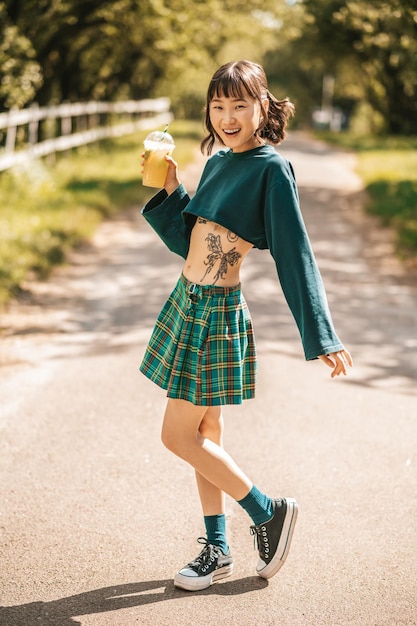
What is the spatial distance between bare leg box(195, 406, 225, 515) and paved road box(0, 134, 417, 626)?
260mm

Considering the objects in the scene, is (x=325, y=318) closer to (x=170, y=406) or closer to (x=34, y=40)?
(x=170, y=406)

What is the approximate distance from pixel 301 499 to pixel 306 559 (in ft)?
1.96

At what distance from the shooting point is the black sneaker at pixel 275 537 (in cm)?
323

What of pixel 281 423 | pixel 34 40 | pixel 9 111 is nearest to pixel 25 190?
pixel 9 111

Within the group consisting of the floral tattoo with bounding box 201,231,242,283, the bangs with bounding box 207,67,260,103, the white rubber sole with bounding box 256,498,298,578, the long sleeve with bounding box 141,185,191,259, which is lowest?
the white rubber sole with bounding box 256,498,298,578

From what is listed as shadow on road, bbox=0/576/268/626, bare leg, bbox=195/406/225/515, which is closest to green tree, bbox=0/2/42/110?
bare leg, bbox=195/406/225/515

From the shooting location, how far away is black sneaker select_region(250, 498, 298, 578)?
3.23 meters

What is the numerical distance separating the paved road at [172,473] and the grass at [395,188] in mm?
3056

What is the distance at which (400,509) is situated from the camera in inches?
154

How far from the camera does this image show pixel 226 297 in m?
3.11

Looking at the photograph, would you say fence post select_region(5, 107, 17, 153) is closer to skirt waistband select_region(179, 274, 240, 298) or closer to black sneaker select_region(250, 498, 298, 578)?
skirt waistband select_region(179, 274, 240, 298)

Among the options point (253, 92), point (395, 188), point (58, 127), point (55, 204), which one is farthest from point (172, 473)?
point (58, 127)

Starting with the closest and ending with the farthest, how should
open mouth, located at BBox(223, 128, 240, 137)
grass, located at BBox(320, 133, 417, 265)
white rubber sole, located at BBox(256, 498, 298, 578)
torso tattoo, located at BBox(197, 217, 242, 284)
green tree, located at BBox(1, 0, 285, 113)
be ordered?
open mouth, located at BBox(223, 128, 240, 137) < torso tattoo, located at BBox(197, 217, 242, 284) < white rubber sole, located at BBox(256, 498, 298, 578) < grass, located at BBox(320, 133, 417, 265) < green tree, located at BBox(1, 0, 285, 113)

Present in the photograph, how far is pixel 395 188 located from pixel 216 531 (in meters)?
13.2
